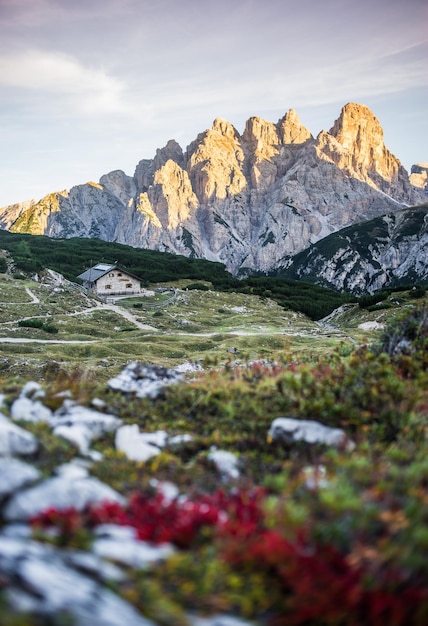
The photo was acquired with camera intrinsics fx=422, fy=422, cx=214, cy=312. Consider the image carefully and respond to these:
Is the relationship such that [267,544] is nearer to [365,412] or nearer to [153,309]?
[365,412]

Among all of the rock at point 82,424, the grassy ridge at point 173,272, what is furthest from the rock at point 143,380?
the grassy ridge at point 173,272

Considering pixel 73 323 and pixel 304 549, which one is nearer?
pixel 304 549

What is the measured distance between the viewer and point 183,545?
529cm

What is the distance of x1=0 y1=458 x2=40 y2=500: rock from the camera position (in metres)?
5.80

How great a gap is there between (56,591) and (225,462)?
4.06m

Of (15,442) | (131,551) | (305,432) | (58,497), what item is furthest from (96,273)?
(131,551)

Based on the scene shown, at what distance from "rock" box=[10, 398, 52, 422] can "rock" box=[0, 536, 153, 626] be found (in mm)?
4972

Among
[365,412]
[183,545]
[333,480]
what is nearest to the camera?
[183,545]

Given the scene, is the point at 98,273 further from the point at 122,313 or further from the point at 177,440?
the point at 177,440

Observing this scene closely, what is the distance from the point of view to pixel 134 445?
819cm

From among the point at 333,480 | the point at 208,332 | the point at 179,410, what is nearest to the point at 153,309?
the point at 208,332

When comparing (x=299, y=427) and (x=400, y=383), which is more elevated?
(x=400, y=383)

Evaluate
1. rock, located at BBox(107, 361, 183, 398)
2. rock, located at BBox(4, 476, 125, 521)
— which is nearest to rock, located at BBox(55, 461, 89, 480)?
rock, located at BBox(4, 476, 125, 521)

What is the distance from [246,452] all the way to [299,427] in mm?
1240
